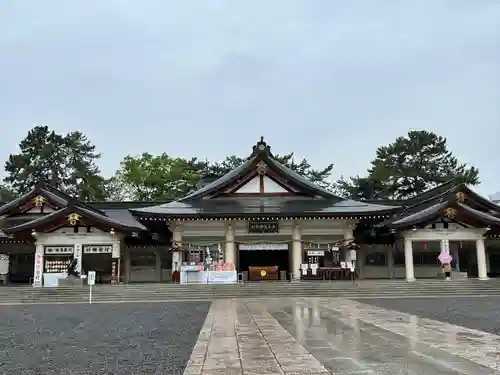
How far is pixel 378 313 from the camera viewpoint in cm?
1291

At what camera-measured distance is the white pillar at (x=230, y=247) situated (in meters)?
26.4

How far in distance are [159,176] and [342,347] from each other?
45348 mm

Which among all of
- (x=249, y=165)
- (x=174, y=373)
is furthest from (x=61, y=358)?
(x=249, y=165)

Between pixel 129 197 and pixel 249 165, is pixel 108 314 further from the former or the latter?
pixel 129 197

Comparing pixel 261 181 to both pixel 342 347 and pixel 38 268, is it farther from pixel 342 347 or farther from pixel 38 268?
pixel 342 347

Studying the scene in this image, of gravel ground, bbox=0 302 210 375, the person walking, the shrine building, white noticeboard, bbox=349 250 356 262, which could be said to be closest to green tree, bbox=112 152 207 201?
the shrine building

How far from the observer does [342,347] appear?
7.56 meters

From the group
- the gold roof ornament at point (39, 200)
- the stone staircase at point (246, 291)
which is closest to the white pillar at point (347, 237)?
the stone staircase at point (246, 291)

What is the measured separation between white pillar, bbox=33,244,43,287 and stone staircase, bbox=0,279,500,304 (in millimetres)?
2922

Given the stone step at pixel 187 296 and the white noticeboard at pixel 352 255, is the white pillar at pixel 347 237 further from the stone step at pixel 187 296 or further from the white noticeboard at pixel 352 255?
the stone step at pixel 187 296

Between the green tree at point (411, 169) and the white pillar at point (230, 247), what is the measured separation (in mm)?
31116

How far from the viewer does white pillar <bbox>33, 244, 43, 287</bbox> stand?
84.2ft

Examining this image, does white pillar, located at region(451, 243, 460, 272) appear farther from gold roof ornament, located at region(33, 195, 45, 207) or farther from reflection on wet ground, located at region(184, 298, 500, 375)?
gold roof ornament, located at region(33, 195, 45, 207)

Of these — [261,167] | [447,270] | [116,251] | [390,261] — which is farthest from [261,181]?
[447,270]
